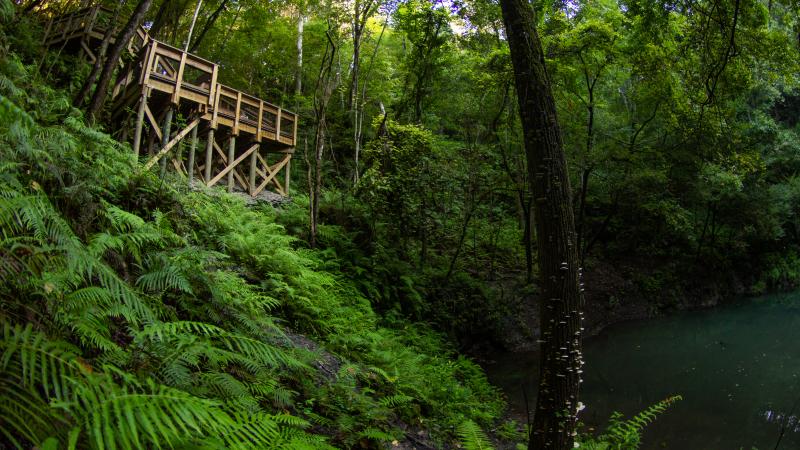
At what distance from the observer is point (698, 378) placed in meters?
9.78

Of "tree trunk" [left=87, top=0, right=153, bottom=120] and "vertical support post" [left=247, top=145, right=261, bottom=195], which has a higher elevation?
"tree trunk" [left=87, top=0, right=153, bottom=120]

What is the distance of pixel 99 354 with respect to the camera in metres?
2.72

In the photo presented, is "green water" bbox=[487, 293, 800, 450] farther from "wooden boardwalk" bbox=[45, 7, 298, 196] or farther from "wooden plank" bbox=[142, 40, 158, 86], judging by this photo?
"wooden plank" bbox=[142, 40, 158, 86]

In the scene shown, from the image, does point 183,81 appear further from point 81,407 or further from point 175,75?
point 81,407

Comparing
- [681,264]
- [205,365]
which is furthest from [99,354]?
[681,264]

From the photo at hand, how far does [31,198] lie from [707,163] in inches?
762

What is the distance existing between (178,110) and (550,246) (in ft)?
34.7

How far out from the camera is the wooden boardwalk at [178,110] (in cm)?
1015

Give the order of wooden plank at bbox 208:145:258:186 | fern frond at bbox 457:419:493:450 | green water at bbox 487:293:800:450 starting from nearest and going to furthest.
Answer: fern frond at bbox 457:419:493:450
green water at bbox 487:293:800:450
wooden plank at bbox 208:145:258:186

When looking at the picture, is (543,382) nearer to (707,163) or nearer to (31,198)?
(31,198)

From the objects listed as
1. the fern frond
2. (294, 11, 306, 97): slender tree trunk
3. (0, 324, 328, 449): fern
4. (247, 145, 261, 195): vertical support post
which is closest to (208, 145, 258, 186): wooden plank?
(247, 145, 261, 195): vertical support post

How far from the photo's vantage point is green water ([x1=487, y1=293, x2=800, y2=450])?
697 cm

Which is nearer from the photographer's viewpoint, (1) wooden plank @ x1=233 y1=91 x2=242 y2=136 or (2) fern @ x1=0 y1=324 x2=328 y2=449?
(2) fern @ x1=0 y1=324 x2=328 y2=449

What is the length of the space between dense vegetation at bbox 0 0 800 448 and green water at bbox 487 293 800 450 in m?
1.47
